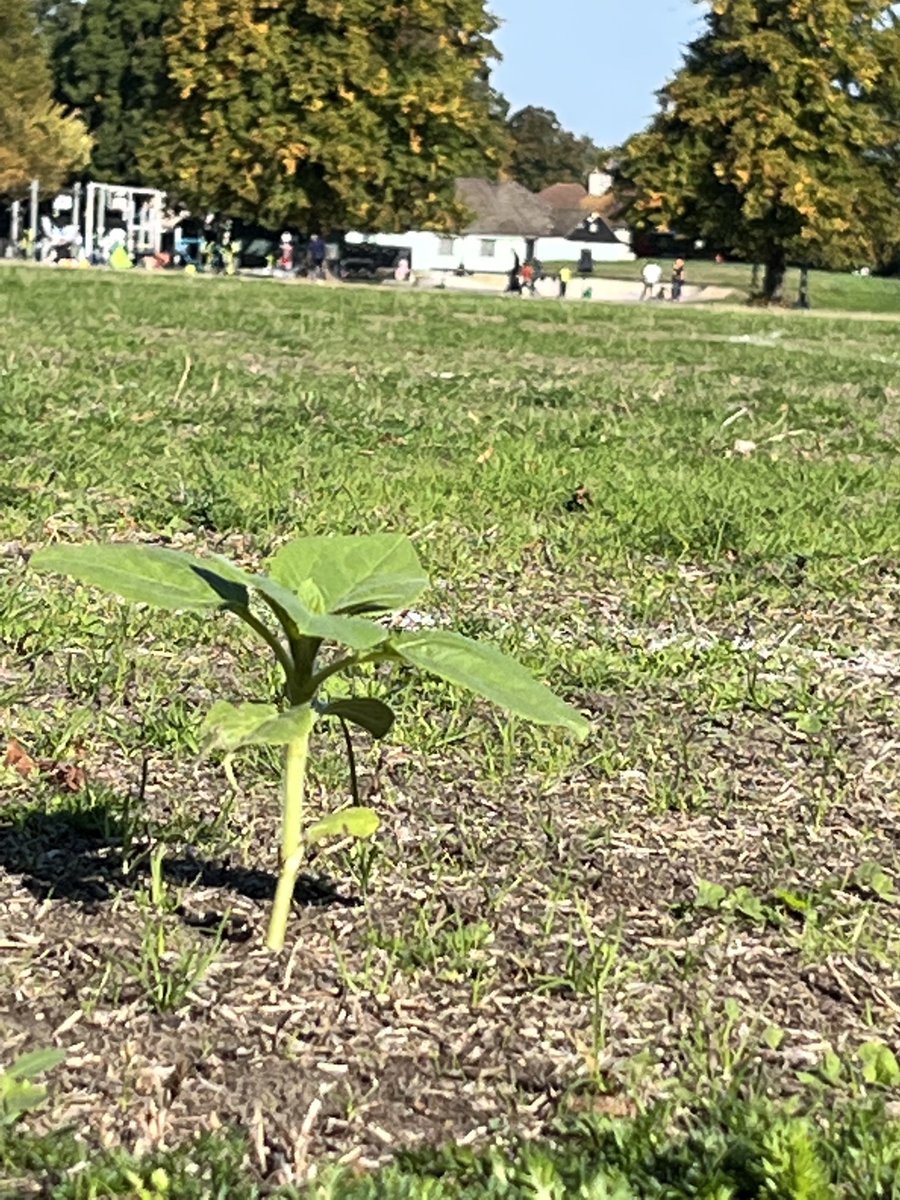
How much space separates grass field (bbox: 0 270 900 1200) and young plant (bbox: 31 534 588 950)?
229 millimetres

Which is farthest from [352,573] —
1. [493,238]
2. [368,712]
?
[493,238]

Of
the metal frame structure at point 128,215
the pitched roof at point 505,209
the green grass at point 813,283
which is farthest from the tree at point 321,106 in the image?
the pitched roof at point 505,209

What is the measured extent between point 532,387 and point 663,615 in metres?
6.34

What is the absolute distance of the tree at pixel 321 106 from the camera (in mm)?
48469

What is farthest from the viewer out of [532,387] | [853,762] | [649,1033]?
[532,387]

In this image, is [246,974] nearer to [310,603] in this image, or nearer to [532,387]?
[310,603]

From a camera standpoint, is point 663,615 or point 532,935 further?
point 663,615

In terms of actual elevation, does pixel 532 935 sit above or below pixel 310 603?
below

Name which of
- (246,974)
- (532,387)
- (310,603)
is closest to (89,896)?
(246,974)

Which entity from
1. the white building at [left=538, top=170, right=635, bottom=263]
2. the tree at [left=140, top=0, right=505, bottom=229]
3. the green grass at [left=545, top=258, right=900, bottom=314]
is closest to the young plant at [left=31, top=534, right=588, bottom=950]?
the tree at [left=140, top=0, right=505, bottom=229]

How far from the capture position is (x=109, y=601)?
12.6 feet

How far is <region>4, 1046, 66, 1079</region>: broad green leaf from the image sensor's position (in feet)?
5.32

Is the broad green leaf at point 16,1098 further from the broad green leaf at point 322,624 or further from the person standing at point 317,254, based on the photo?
the person standing at point 317,254

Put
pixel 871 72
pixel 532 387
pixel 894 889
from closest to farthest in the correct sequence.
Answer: pixel 894 889
pixel 532 387
pixel 871 72
